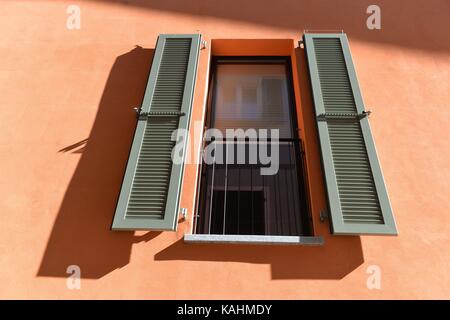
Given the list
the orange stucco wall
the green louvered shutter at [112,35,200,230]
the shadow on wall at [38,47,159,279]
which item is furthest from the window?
the shadow on wall at [38,47,159,279]

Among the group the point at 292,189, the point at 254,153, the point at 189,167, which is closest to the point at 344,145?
the point at 292,189

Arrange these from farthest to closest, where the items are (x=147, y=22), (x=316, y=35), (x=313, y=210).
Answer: (x=147, y=22)
(x=316, y=35)
(x=313, y=210)

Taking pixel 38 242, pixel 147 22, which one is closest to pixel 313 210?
pixel 38 242

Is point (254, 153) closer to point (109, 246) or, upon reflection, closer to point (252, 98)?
point (252, 98)

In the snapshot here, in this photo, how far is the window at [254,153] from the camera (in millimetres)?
3125

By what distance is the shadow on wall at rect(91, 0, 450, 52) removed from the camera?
3.86 meters

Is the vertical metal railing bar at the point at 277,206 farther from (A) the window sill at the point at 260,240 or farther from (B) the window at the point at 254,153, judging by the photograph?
(A) the window sill at the point at 260,240

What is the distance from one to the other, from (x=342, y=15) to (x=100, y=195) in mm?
3790

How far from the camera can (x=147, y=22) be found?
13.0ft

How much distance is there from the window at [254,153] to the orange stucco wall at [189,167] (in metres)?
0.27

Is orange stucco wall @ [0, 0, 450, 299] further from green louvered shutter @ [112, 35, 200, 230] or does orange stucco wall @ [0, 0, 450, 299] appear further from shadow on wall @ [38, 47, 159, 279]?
green louvered shutter @ [112, 35, 200, 230]
